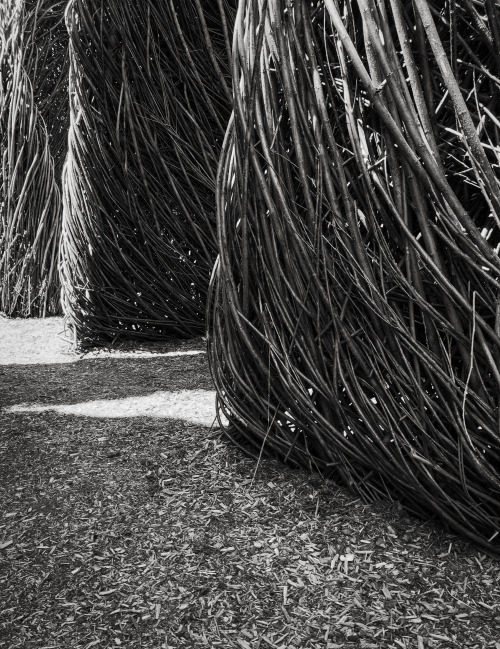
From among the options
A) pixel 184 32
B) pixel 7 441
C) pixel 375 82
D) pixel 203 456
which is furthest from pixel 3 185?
pixel 375 82

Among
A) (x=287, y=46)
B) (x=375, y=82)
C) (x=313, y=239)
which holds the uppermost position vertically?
(x=287, y=46)

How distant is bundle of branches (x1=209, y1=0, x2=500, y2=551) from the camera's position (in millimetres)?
1375

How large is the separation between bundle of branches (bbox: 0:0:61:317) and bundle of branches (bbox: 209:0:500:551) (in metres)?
3.00

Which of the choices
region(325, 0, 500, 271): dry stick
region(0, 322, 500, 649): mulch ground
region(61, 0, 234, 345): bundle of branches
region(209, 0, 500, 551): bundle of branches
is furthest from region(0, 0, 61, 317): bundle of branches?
region(325, 0, 500, 271): dry stick

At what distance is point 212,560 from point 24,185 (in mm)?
3582

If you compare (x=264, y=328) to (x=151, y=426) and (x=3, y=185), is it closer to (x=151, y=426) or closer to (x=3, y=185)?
(x=151, y=426)

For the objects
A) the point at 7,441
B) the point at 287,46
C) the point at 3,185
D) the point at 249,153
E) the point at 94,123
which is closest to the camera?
the point at 287,46

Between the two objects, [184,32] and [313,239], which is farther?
[184,32]

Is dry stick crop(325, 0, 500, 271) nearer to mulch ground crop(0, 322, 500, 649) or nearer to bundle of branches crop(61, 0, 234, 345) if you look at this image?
mulch ground crop(0, 322, 500, 649)

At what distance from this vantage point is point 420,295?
144 cm

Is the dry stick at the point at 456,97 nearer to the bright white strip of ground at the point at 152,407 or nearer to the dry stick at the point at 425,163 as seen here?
the dry stick at the point at 425,163

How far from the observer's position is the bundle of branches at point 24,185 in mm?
4367

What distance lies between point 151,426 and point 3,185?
301 cm

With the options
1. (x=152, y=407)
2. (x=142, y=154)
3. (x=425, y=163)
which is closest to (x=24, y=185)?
(x=142, y=154)
